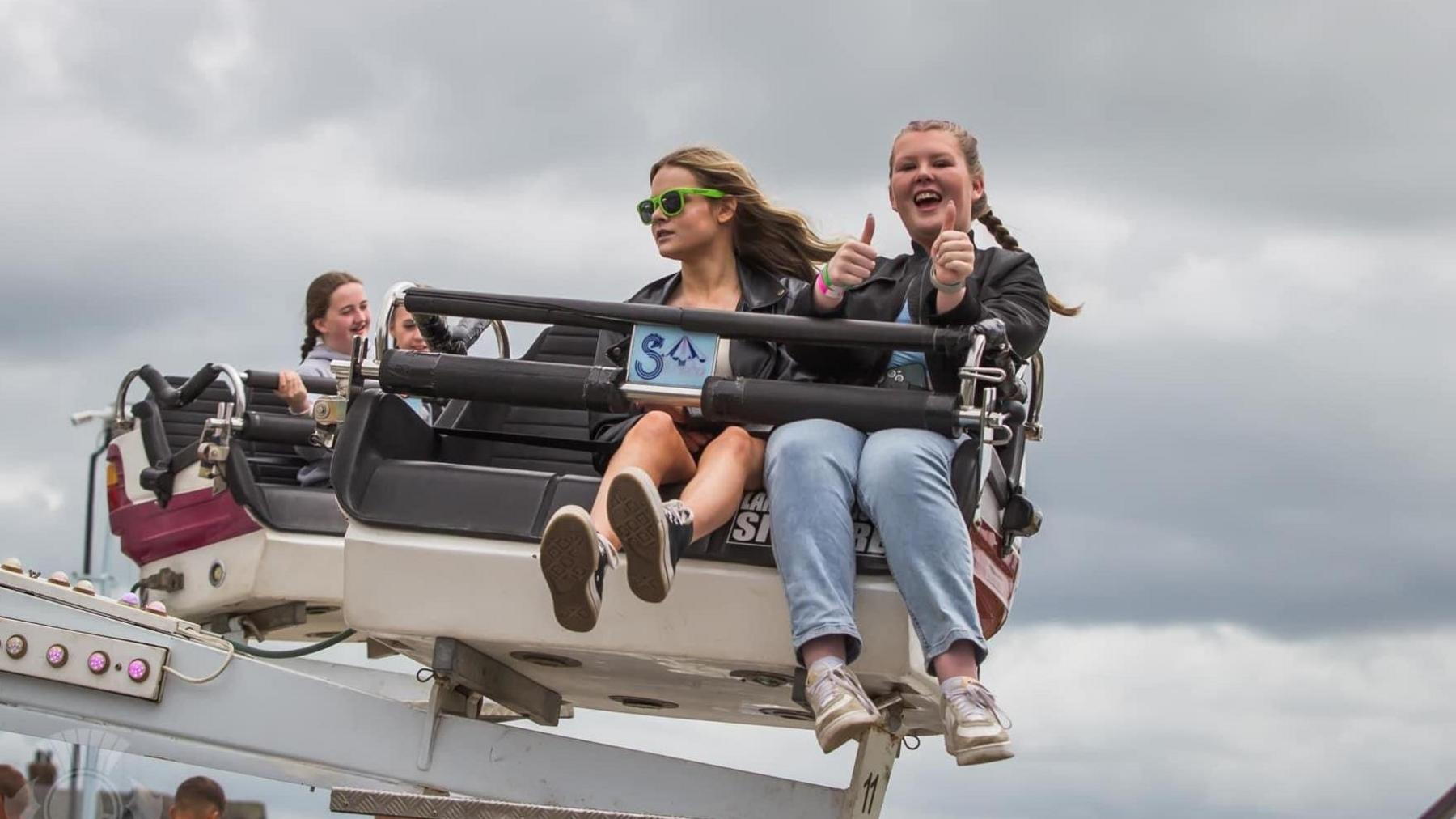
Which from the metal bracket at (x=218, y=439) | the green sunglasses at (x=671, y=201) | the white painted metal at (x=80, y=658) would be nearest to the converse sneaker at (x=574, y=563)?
the white painted metal at (x=80, y=658)

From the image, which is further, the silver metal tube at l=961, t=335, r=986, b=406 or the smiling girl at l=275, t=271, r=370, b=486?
the smiling girl at l=275, t=271, r=370, b=486

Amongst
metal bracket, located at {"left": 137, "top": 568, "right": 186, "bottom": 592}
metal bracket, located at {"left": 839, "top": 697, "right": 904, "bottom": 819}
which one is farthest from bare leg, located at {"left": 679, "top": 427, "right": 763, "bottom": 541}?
metal bracket, located at {"left": 137, "top": 568, "right": 186, "bottom": 592}

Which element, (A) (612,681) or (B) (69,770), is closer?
(B) (69,770)

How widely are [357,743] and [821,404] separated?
1.32 meters

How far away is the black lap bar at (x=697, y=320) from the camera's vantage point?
13.6ft

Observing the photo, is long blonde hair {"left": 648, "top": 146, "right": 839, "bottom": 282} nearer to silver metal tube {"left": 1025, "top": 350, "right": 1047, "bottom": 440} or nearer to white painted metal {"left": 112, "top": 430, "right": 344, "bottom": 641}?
silver metal tube {"left": 1025, "top": 350, "right": 1047, "bottom": 440}

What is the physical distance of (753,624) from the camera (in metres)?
4.18

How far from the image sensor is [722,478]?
4211 mm

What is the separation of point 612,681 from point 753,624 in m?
0.80

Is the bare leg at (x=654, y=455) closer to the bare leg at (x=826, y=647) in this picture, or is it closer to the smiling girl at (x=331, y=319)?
the bare leg at (x=826, y=647)

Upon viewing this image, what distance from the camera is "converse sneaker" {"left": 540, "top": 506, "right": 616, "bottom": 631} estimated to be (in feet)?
12.4

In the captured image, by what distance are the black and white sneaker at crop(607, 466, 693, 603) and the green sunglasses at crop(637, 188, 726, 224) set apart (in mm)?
1277

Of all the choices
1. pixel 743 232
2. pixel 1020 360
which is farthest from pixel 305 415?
pixel 1020 360

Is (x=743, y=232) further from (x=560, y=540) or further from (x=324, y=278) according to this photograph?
(x=324, y=278)
